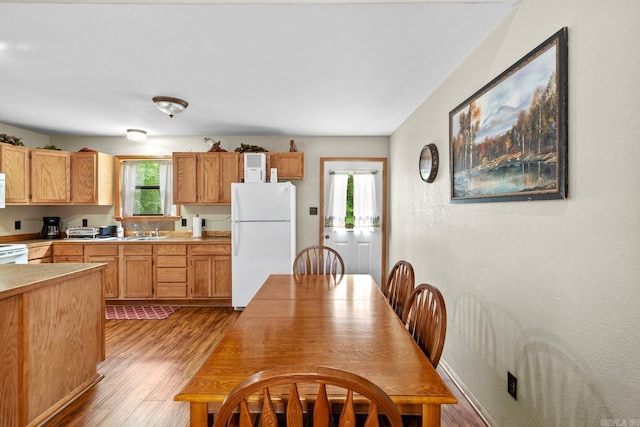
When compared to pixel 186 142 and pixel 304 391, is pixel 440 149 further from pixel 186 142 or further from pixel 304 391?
pixel 186 142

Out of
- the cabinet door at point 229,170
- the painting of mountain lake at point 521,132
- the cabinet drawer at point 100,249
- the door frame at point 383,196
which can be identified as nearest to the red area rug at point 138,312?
the cabinet drawer at point 100,249

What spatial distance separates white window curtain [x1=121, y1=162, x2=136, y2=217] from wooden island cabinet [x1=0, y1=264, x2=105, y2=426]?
95.2 inches

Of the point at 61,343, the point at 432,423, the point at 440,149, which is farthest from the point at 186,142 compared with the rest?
the point at 432,423

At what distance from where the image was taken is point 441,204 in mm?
2475

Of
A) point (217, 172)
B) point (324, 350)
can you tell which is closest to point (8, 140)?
point (217, 172)

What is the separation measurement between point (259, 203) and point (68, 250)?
2.53 metres

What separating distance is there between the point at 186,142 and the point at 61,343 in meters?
3.10

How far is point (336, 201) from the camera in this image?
4.33m

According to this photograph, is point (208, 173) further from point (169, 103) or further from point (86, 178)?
point (86, 178)

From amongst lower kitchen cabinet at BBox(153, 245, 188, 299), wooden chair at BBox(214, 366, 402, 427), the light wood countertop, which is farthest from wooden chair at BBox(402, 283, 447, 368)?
lower kitchen cabinet at BBox(153, 245, 188, 299)

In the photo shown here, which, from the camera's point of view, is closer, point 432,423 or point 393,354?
point 432,423

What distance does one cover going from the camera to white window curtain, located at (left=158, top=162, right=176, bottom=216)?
4371mm

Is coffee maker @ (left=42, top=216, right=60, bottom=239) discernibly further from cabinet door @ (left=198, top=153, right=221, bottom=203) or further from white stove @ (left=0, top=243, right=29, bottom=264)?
cabinet door @ (left=198, top=153, right=221, bottom=203)

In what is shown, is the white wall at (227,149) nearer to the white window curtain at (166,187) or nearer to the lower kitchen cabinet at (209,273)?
the white window curtain at (166,187)
